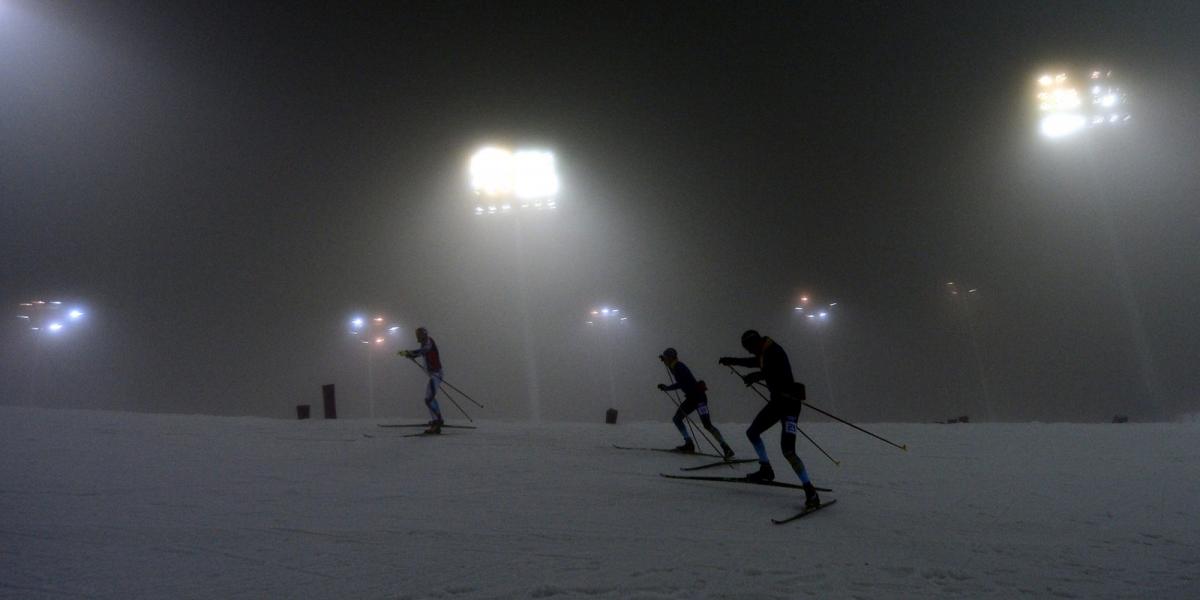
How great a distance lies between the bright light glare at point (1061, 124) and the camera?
29.5 meters

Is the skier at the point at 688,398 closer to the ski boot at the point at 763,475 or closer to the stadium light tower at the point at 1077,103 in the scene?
the ski boot at the point at 763,475

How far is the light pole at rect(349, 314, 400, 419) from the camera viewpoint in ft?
133

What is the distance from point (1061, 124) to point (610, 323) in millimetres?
30832

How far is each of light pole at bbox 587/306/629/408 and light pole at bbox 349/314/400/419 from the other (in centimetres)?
1610

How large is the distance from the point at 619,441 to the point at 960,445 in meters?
7.58

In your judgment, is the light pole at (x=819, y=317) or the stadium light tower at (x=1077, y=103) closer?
the stadium light tower at (x=1077, y=103)

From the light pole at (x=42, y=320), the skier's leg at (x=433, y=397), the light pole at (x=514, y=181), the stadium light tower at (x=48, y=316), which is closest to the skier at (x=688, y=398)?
the skier's leg at (x=433, y=397)

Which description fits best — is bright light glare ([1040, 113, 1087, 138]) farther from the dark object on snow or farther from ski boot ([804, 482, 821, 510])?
the dark object on snow

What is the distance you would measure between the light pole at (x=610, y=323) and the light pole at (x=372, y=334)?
16.1 m

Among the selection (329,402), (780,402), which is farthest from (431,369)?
(780,402)

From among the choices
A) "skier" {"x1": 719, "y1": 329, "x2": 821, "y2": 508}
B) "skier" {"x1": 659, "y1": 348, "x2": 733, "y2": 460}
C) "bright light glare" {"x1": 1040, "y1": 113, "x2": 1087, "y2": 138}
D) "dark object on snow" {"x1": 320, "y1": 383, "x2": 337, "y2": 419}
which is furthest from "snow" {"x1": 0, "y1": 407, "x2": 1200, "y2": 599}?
"bright light glare" {"x1": 1040, "y1": 113, "x2": 1087, "y2": 138}

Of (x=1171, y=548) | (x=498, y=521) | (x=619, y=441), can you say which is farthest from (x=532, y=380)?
(x=1171, y=548)

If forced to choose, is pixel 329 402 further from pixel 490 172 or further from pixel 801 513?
pixel 490 172

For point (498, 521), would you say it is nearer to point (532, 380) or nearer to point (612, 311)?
point (532, 380)
